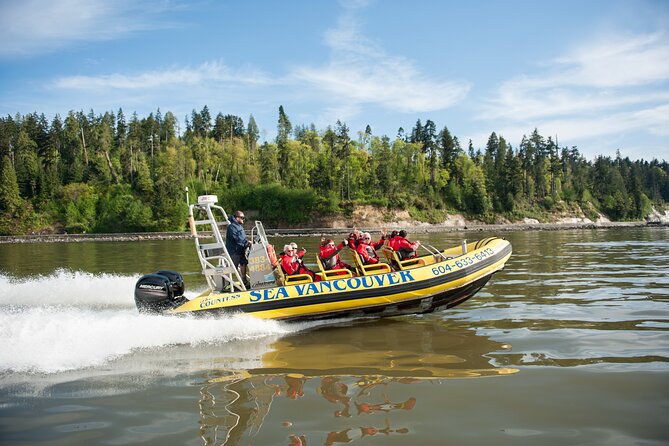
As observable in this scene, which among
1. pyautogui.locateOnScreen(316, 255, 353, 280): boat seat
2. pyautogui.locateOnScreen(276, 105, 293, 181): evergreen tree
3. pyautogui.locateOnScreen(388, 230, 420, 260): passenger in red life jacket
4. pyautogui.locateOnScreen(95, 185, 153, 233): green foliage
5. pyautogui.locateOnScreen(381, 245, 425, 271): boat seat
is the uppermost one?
pyautogui.locateOnScreen(276, 105, 293, 181): evergreen tree

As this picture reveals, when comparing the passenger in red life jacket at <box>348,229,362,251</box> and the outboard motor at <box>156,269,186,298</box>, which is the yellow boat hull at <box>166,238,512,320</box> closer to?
the outboard motor at <box>156,269,186,298</box>

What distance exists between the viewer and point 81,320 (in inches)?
307

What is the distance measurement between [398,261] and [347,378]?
394 centimetres

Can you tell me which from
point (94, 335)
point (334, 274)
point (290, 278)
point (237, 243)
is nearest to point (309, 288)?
point (290, 278)

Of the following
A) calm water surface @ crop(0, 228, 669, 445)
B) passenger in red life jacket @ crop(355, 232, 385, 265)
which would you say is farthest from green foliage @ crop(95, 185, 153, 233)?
passenger in red life jacket @ crop(355, 232, 385, 265)

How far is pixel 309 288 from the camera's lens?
9.16 meters

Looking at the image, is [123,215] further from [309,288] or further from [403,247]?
[309,288]

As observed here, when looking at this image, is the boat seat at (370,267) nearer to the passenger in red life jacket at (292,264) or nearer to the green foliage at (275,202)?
the passenger in red life jacket at (292,264)

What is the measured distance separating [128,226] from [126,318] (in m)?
76.6

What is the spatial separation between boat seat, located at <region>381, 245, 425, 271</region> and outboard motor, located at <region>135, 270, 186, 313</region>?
4.20m

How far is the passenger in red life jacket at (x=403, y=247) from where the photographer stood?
1030 centimetres

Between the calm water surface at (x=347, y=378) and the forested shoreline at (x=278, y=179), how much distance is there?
69.8 m

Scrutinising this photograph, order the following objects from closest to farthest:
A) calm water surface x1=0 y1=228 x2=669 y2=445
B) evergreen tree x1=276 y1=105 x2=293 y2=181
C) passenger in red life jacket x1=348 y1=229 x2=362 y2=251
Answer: calm water surface x1=0 y1=228 x2=669 y2=445, passenger in red life jacket x1=348 y1=229 x2=362 y2=251, evergreen tree x1=276 y1=105 x2=293 y2=181

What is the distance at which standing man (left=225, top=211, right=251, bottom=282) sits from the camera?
9.82m
